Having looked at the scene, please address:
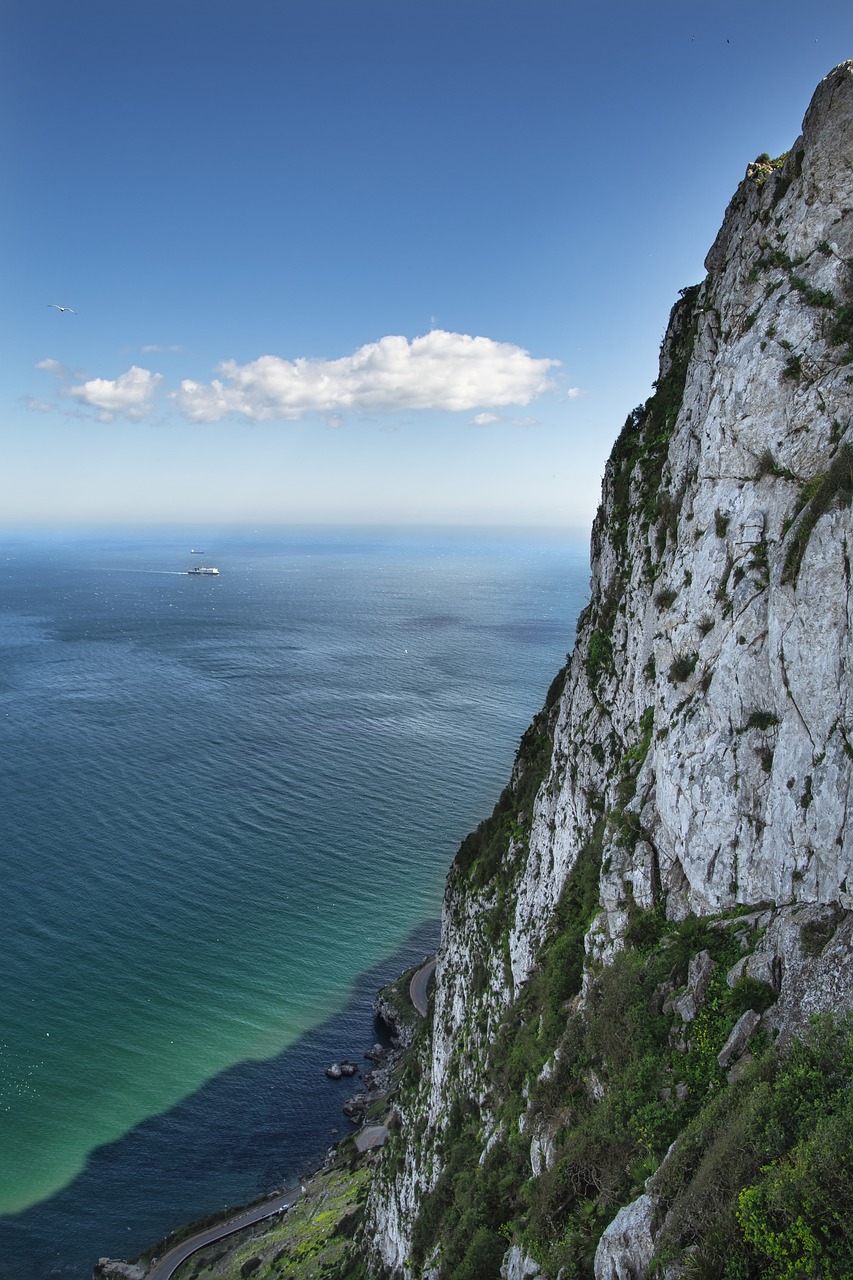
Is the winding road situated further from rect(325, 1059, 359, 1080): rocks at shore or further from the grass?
rect(325, 1059, 359, 1080): rocks at shore

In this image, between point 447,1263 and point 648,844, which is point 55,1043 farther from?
point 648,844

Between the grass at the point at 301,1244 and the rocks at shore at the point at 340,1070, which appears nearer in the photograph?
the grass at the point at 301,1244

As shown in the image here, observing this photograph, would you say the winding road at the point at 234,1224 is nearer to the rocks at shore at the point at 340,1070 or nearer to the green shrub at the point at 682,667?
the rocks at shore at the point at 340,1070

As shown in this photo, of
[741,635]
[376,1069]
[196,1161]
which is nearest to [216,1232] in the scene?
[196,1161]

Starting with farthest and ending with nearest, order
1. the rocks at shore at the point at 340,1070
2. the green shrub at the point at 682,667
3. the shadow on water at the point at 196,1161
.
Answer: the rocks at shore at the point at 340,1070 < the shadow on water at the point at 196,1161 < the green shrub at the point at 682,667

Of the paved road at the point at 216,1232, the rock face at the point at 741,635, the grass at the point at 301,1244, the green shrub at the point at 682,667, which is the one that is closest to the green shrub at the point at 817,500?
the rock face at the point at 741,635

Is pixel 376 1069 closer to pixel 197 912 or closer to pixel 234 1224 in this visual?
pixel 234 1224
